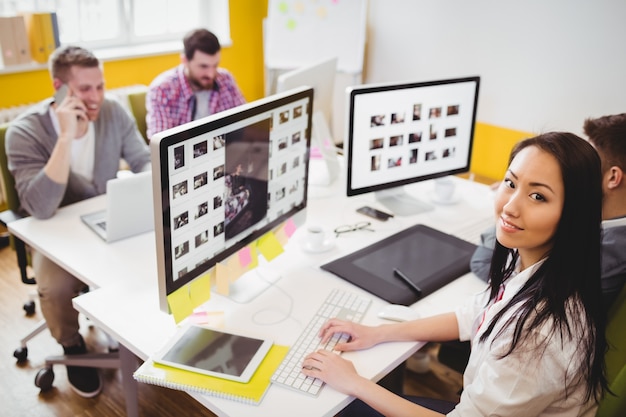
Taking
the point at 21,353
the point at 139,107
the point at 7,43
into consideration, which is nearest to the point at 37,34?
the point at 7,43

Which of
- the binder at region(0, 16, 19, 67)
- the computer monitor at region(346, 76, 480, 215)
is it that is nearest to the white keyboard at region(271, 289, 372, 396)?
the computer monitor at region(346, 76, 480, 215)

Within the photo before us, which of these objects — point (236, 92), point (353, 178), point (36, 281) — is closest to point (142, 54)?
point (236, 92)

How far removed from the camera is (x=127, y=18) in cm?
397

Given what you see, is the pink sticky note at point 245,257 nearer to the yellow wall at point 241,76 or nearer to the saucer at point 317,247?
the saucer at point 317,247

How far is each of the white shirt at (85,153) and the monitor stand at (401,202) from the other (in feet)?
3.90

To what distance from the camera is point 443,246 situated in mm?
1834

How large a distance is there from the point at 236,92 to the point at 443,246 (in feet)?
6.05

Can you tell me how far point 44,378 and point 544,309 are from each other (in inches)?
73.7

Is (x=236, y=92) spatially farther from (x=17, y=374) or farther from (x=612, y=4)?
(x=612, y=4)

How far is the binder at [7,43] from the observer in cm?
314

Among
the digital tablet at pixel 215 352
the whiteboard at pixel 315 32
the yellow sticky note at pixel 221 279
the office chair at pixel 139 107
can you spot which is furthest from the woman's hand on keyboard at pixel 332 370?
the whiteboard at pixel 315 32

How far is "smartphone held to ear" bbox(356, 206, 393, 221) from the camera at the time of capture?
204cm

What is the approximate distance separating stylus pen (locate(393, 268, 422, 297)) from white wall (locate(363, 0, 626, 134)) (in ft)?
7.04

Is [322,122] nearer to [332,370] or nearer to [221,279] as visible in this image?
[221,279]
